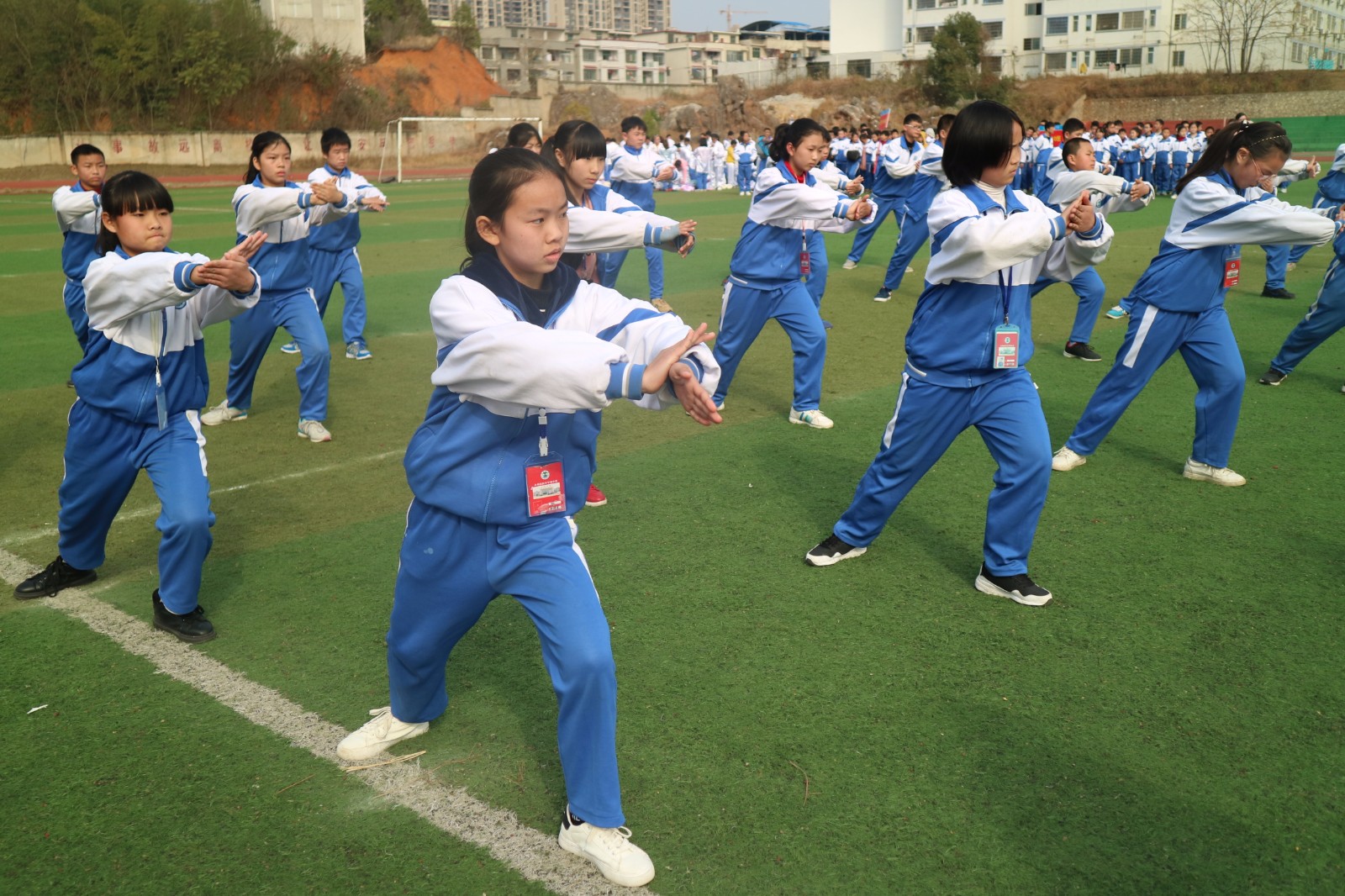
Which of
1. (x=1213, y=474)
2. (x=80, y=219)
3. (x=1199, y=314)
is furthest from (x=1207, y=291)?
(x=80, y=219)

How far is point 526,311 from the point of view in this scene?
2930 millimetres

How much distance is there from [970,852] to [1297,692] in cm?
171

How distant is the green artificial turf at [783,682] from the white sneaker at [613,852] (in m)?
0.09

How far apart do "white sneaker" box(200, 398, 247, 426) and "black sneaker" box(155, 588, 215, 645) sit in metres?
3.46

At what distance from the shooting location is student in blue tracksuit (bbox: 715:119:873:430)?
24.1 ft

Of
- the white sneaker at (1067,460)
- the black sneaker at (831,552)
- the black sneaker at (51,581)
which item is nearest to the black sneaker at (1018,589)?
the black sneaker at (831,552)

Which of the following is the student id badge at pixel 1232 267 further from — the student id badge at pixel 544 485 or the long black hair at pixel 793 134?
the student id badge at pixel 544 485

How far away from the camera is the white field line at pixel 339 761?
2961 millimetres

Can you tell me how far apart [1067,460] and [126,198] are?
17.3 ft

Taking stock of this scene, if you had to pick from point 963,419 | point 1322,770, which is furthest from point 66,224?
point 1322,770

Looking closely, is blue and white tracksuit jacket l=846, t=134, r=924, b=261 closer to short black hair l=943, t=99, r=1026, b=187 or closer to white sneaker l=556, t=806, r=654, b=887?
short black hair l=943, t=99, r=1026, b=187

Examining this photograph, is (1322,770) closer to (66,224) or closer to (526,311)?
(526,311)

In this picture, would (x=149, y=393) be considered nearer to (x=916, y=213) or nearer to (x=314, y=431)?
(x=314, y=431)

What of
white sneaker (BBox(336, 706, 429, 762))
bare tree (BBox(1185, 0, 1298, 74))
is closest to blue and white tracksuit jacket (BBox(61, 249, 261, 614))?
white sneaker (BBox(336, 706, 429, 762))
